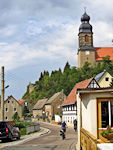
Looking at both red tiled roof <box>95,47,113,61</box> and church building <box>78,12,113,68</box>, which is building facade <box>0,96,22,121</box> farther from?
red tiled roof <box>95,47,113,61</box>

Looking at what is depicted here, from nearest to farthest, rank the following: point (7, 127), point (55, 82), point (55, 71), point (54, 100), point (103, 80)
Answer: point (7, 127) < point (103, 80) < point (54, 100) < point (55, 82) < point (55, 71)

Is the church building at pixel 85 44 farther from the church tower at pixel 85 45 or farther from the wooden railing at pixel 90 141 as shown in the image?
the wooden railing at pixel 90 141

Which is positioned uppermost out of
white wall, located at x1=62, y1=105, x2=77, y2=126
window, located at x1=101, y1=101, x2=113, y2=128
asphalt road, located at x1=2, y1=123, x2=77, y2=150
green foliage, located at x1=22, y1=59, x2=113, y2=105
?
green foliage, located at x1=22, y1=59, x2=113, y2=105

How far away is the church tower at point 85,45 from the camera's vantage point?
115m

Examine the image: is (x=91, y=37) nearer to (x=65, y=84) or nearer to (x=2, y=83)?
(x=65, y=84)

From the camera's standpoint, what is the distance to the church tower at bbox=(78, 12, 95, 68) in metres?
115

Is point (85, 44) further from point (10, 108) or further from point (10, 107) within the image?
point (10, 108)

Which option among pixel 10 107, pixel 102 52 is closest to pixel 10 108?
pixel 10 107

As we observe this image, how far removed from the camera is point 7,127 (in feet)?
72.1

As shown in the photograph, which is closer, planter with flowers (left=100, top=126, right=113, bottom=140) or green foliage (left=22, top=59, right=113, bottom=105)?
planter with flowers (left=100, top=126, right=113, bottom=140)

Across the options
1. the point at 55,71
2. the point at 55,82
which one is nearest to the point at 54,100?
the point at 55,82

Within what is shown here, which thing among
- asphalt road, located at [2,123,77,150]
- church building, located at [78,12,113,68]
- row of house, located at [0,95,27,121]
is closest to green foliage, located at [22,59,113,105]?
church building, located at [78,12,113,68]

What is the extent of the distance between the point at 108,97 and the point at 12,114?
7046 centimetres

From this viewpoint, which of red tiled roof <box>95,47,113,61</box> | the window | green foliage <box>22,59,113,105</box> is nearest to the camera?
the window
